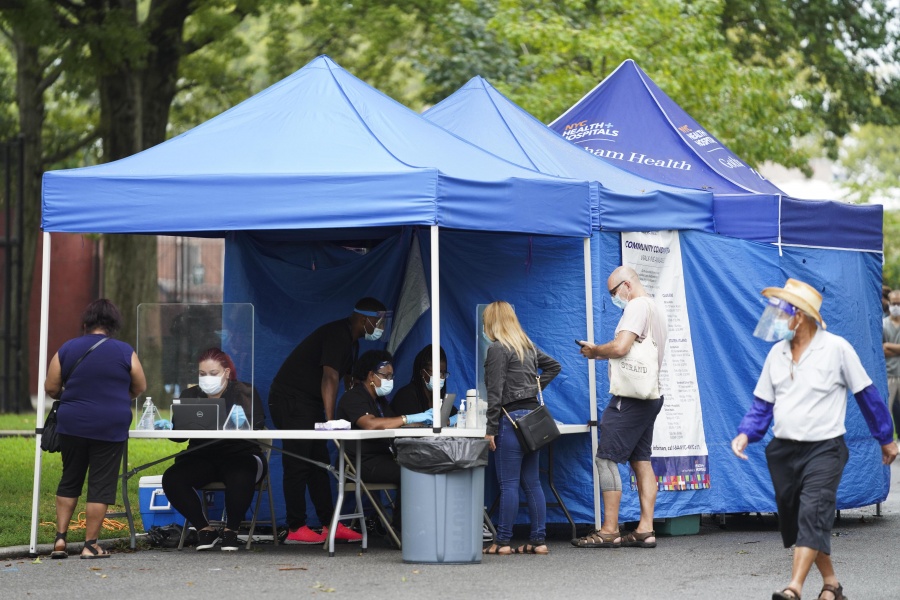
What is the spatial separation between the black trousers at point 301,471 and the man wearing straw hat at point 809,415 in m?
3.63

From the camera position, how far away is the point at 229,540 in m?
9.33

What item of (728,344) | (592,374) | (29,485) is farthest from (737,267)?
(29,485)

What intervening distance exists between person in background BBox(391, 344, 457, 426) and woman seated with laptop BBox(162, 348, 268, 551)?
99 centimetres

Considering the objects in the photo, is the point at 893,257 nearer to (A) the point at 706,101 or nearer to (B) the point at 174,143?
(A) the point at 706,101

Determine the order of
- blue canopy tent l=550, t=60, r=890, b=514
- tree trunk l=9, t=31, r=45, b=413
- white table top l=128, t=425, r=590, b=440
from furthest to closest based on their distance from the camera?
tree trunk l=9, t=31, r=45, b=413, blue canopy tent l=550, t=60, r=890, b=514, white table top l=128, t=425, r=590, b=440

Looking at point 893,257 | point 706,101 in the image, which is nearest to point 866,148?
point 893,257

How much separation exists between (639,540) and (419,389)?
A: 6.16ft

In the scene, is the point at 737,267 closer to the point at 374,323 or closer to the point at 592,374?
the point at 592,374

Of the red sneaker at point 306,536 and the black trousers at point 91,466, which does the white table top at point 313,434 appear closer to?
the black trousers at point 91,466

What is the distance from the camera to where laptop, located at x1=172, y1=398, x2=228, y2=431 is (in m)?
9.18

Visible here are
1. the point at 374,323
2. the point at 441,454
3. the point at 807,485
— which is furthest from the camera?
the point at 374,323

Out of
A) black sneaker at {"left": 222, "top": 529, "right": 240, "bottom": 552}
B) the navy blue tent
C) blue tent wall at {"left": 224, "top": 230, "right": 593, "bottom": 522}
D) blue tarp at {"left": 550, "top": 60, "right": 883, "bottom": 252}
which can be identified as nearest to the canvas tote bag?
the navy blue tent

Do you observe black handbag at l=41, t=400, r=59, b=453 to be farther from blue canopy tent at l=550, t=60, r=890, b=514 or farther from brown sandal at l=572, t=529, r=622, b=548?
blue canopy tent at l=550, t=60, r=890, b=514

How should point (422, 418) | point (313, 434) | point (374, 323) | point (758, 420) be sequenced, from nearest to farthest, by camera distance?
1. point (758, 420)
2. point (313, 434)
3. point (422, 418)
4. point (374, 323)
